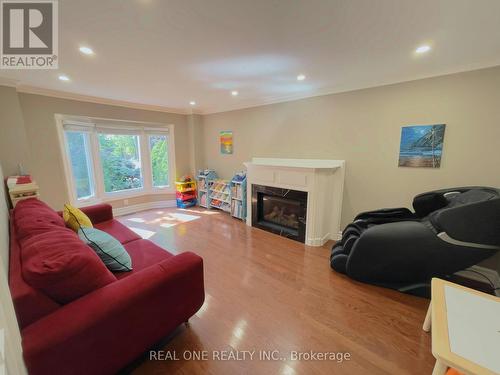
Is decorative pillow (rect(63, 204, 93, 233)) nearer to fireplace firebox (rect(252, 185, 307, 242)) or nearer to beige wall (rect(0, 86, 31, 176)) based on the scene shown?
beige wall (rect(0, 86, 31, 176))

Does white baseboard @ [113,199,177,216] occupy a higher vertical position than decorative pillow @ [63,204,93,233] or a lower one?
lower

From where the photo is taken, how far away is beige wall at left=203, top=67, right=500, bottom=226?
209 centimetres

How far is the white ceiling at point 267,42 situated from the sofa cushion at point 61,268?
1.46 metres

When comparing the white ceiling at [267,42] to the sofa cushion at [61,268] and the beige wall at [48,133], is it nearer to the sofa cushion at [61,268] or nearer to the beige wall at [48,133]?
the beige wall at [48,133]

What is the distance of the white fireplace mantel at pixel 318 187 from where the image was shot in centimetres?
286

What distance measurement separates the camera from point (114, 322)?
1.05m

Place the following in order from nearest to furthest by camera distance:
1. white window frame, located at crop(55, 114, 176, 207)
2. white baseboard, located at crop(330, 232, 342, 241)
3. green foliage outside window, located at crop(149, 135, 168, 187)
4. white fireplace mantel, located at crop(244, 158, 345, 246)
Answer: white fireplace mantel, located at crop(244, 158, 345, 246) < white baseboard, located at crop(330, 232, 342, 241) < white window frame, located at crop(55, 114, 176, 207) < green foliage outside window, located at crop(149, 135, 168, 187)

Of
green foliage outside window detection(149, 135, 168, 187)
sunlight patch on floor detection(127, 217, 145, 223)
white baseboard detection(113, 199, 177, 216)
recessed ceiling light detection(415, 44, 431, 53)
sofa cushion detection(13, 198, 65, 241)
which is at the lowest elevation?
sunlight patch on floor detection(127, 217, 145, 223)

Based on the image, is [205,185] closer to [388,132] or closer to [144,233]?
[144,233]

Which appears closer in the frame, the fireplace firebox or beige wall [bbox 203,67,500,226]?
beige wall [bbox 203,67,500,226]

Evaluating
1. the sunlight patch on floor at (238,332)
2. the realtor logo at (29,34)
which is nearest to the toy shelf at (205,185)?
the realtor logo at (29,34)

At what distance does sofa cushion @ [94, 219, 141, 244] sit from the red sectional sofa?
757 millimetres

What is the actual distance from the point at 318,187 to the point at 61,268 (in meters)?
2.69

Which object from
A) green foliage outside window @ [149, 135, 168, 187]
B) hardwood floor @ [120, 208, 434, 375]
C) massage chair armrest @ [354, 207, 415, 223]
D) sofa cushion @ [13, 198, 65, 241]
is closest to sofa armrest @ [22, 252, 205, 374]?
hardwood floor @ [120, 208, 434, 375]
